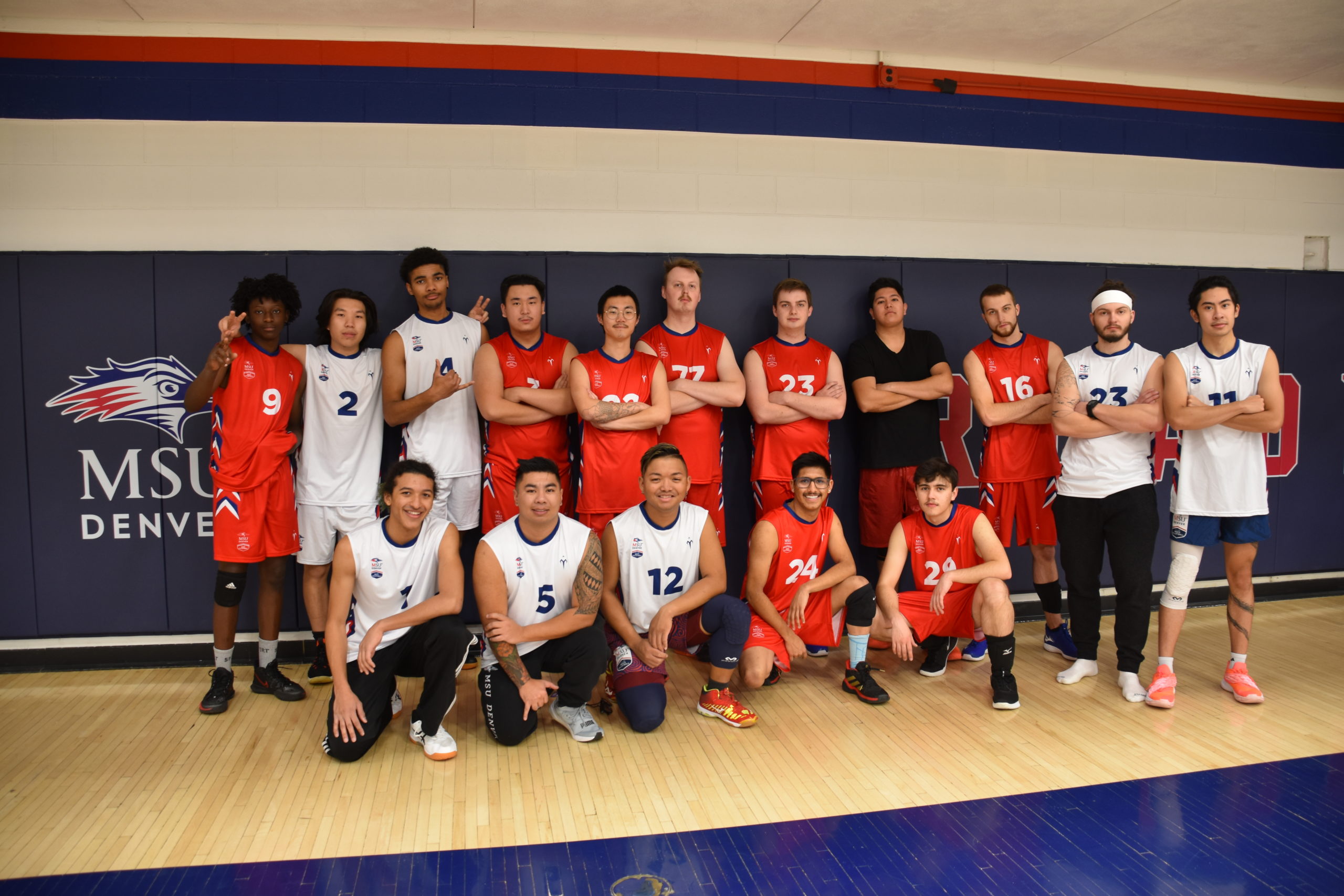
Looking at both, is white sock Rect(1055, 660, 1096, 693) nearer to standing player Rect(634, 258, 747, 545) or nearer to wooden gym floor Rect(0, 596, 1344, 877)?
wooden gym floor Rect(0, 596, 1344, 877)

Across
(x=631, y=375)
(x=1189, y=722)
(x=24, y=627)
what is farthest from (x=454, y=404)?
(x=1189, y=722)

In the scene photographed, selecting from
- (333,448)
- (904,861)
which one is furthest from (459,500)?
(904,861)

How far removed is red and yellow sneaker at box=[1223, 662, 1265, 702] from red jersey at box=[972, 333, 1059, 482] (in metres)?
1.08

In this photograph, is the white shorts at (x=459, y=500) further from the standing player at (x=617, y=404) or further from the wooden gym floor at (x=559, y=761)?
the wooden gym floor at (x=559, y=761)

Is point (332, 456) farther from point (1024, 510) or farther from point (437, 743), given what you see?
point (1024, 510)

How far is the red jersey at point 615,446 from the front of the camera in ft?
12.3

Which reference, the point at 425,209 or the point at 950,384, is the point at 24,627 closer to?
the point at 425,209

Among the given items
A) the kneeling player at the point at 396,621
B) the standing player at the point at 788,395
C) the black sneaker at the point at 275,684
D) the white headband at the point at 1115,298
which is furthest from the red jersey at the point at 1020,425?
the black sneaker at the point at 275,684

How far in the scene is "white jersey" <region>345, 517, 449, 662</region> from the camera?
10.0 feet

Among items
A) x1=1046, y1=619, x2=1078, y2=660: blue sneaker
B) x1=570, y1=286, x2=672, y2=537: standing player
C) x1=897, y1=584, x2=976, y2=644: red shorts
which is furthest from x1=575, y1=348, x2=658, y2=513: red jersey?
x1=1046, y1=619, x2=1078, y2=660: blue sneaker

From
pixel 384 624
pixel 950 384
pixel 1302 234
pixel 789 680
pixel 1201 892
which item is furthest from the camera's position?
pixel 1302 234

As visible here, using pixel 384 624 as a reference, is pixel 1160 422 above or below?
above

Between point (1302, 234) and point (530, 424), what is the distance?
16.6 feet

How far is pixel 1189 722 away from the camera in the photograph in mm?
3244
